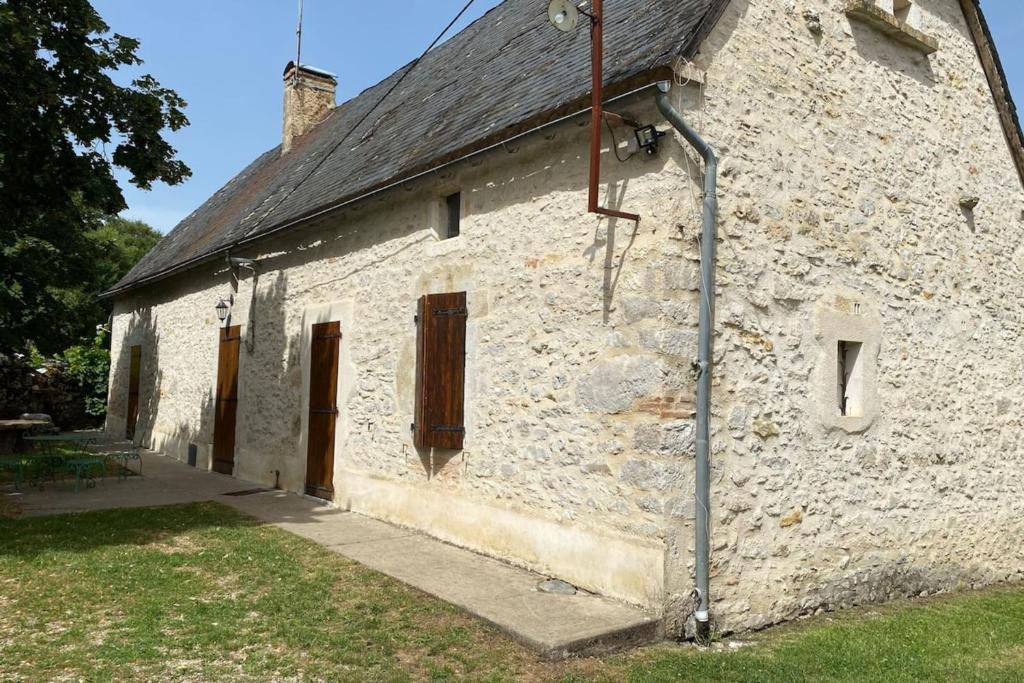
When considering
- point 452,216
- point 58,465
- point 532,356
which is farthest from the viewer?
point 58,465

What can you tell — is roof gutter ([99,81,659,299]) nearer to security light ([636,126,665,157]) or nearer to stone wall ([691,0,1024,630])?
security light ([636,126,665,157])

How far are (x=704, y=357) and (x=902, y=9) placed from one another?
429 centimetres

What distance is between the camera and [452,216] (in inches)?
286

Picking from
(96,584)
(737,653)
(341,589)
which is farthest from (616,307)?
(96,584)

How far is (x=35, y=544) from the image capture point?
21.0 ft

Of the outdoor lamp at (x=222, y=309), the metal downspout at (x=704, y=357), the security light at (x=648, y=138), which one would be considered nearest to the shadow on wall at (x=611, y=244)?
the security light at (x=648, y=138)

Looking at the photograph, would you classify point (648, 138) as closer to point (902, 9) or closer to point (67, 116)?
point (902, 9)

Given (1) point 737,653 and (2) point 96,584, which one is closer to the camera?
(1) point 737,653

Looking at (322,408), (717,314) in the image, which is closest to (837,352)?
(717,314)

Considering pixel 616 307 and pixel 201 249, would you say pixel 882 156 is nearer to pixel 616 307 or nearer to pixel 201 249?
pixel 616 307

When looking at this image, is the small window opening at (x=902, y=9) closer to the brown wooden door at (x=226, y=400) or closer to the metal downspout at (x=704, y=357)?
the metal downspout at (x=704, y=357)

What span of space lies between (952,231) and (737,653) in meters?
4.55

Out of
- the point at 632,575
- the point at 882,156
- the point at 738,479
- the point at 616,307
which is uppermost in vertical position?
the point at 882,156

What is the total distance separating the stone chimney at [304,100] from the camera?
15.7m
